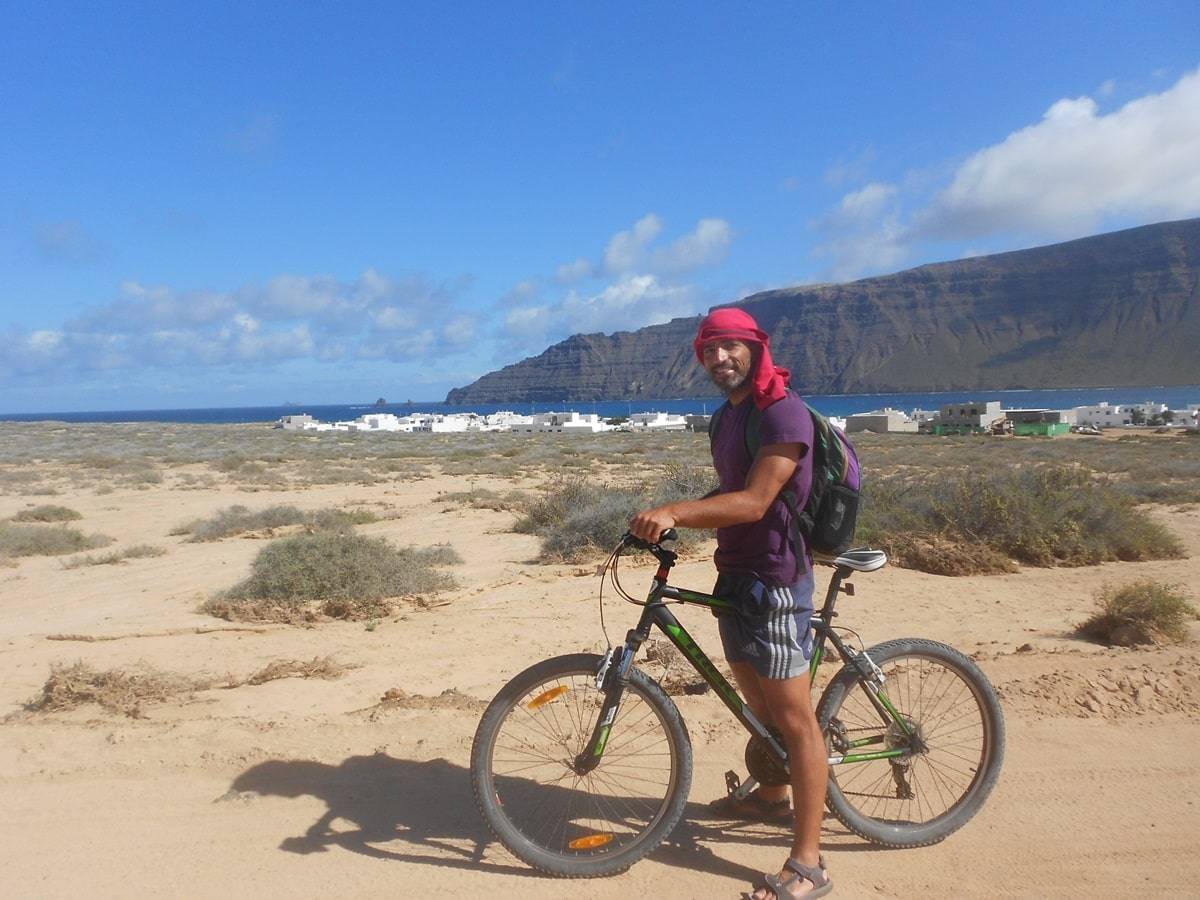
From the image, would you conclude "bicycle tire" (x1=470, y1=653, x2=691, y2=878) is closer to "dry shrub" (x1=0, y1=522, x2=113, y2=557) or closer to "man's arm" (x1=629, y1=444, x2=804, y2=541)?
"man's arm" (x1=629, y1=444, x2=804, y2=541)

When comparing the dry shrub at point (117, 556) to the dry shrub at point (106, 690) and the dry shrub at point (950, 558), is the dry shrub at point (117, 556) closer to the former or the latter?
the dry shrub at point (106, 690)

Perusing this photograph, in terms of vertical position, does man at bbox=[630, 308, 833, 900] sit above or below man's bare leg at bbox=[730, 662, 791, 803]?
above

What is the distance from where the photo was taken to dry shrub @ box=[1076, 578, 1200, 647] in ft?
21.0

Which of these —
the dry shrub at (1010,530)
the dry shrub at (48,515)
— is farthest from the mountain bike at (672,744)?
the dry shrub at (48,515)

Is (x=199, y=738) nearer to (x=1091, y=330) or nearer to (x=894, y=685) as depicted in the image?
(x=894, y=685)

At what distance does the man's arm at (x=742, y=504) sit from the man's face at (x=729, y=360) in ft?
0.97

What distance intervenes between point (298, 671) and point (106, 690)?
121 centimetres

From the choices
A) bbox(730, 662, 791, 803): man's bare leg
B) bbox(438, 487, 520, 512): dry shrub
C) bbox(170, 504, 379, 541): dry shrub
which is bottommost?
bbox(438, 487, 520, 512): dry shrub

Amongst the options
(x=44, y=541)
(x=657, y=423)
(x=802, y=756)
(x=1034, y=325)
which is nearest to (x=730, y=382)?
(x=802, y=756)

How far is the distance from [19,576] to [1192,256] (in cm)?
19512

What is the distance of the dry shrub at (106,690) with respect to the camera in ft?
17.0

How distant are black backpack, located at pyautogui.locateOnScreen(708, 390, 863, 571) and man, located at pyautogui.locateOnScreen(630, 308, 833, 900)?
4 centimetres

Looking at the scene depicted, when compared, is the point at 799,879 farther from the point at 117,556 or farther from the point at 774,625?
the point at 117,556

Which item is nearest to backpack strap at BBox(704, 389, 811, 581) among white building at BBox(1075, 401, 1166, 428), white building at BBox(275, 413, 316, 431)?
white building at BBox(1075, 401, 1166, 428)
